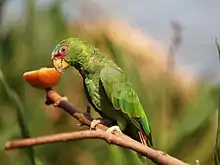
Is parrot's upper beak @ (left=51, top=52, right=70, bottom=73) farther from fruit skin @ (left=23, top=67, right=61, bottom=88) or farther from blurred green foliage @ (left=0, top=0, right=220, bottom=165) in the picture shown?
blurred green foliage @ (left=0, top=0, right=220, bottom=165)

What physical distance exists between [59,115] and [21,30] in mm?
194

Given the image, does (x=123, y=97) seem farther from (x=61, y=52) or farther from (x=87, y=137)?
(x=87, y=137)

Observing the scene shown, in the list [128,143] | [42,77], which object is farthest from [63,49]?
[128,143]

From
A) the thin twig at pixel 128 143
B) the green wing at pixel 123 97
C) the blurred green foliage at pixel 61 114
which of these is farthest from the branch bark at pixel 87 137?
the blurred green foliage at pixel 61 114

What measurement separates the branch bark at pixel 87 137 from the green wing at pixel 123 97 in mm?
103

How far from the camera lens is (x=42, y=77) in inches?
22.8

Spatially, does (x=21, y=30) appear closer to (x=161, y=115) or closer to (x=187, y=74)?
(x=161, y=115)

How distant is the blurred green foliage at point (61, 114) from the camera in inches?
38.2

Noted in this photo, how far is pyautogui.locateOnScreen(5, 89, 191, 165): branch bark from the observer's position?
364mm

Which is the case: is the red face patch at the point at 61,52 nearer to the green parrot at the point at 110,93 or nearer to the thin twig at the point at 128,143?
the green parrot at the point at 110,93

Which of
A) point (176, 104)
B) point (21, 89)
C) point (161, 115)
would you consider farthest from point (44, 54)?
point (176, 104)

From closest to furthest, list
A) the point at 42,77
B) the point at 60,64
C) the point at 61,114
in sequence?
1. the point at 42,77
2. the point at 60,64
3. the point at 61,114

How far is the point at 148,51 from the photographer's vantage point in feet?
6.15

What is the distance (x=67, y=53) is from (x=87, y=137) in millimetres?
300
